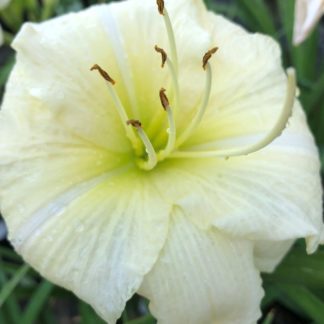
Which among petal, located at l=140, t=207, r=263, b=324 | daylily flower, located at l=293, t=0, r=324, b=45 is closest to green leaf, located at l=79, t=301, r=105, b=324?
petal, located at l=140, t=207, r=263, b=324

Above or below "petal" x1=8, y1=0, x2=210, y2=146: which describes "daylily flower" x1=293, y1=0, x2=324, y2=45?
below

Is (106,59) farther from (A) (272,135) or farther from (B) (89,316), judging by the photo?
(B) (89,316)

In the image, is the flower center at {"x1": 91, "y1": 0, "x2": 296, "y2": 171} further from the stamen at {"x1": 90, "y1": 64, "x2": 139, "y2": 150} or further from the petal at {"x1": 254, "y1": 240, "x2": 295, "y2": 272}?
the petal at {"x1": 254, "y1": 240, "x2": 295, "y2": 272}

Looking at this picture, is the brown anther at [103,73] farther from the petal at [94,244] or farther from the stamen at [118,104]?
the petal at [94,244]

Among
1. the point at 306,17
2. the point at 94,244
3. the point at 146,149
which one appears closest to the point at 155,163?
the point at 146,149

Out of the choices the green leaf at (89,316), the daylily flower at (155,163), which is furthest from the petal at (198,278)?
the green leaf at (89,316)

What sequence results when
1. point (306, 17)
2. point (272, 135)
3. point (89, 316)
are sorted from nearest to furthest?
point (272, 135), point (306, 17), point (89, 316)
